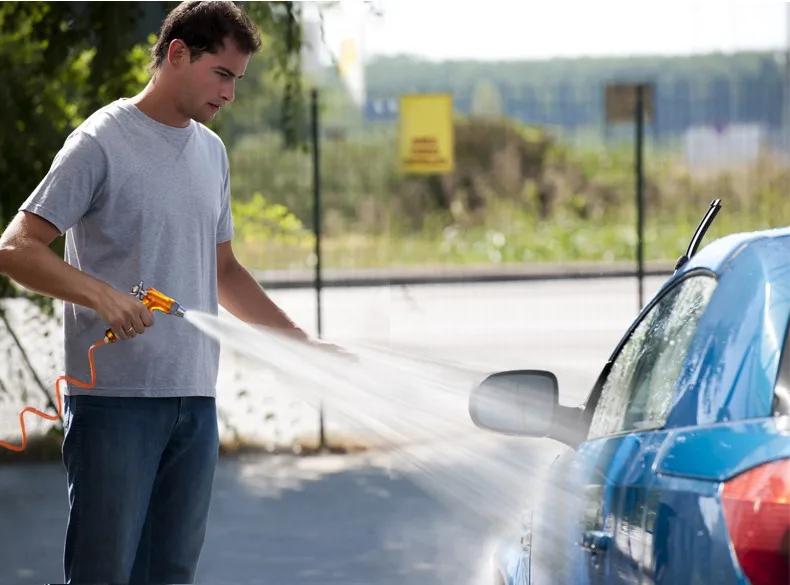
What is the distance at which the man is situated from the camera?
3.91 meters

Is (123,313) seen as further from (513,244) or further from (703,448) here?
(513,244)

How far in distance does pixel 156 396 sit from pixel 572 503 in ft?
4.06

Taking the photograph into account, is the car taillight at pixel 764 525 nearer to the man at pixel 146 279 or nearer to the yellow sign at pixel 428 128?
the man at pixel 146 279

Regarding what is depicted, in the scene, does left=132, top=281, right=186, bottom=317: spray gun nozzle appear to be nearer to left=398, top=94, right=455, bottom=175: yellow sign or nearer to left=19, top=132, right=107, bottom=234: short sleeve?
left=19, top=132, right=107, bottom=234: short sleeve

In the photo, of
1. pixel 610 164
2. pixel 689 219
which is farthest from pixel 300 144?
pixel 610 164

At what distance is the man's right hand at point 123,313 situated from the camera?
12.0 feet

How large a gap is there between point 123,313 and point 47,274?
8.3 inches

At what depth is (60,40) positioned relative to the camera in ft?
31.0

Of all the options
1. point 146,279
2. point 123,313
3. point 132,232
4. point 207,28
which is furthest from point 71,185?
point 207,28

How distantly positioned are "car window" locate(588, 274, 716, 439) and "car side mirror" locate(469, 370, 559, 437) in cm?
12

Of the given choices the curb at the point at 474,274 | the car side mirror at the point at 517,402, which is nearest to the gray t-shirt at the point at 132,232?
the car side mirror at the point at 517,402

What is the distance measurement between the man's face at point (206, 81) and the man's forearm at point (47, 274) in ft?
1.85

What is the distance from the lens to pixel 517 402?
357 centimetres

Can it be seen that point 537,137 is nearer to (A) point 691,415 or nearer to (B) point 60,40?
(B) point 60,40
